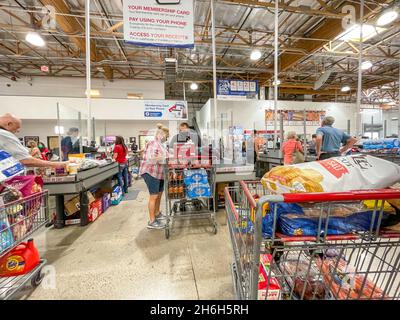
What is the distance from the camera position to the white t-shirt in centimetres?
168

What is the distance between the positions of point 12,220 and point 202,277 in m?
1.71

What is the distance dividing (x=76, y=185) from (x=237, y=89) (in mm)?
9079

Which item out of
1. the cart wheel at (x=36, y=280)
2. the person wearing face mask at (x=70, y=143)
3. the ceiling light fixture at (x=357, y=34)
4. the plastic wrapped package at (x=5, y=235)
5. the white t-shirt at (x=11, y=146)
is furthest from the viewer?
the ceiling light fixture at (x=357, y=34)

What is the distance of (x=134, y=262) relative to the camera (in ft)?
7.00

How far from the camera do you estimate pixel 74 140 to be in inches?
163

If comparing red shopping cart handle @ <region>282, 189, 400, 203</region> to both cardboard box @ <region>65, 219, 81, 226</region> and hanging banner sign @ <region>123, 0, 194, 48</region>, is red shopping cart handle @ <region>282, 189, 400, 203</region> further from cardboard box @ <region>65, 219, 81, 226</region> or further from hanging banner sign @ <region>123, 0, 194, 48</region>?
hanging banner sign @ <region>123, 0, 194, 48</region>

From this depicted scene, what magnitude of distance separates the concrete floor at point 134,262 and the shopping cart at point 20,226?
15cm

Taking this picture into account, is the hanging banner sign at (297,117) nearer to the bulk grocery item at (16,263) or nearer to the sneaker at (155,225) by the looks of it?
the sneaker at (155,225)

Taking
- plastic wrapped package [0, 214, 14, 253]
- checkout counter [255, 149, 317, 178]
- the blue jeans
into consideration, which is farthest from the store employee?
checkout counter [255, 149, 317, 178]

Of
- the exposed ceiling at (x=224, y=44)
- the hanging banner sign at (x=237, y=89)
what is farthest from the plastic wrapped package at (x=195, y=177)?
the hanging banner sign at (x=237, y=89)

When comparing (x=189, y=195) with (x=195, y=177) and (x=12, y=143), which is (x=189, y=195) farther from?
(x=12, y=143)

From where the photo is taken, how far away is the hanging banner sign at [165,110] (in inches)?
371

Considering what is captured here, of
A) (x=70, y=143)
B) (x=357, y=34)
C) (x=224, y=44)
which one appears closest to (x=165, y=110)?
(x=224, y=44)
